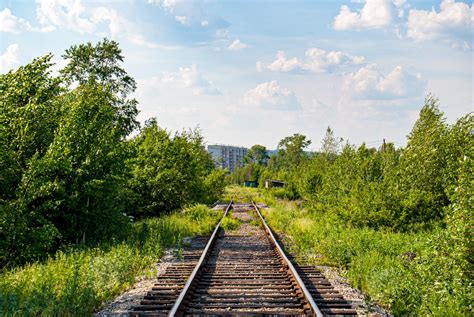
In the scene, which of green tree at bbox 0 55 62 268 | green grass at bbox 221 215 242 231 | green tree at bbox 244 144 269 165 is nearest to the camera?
green tree at bbox 0 55 62 268

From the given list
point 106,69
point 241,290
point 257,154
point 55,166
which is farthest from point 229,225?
point 257,154

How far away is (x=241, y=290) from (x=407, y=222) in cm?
922

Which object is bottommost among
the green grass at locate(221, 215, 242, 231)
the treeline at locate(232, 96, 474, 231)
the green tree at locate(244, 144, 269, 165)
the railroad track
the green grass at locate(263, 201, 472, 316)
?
the green grass at locate(221, 215, 242, 231)

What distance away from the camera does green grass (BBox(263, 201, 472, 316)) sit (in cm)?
624

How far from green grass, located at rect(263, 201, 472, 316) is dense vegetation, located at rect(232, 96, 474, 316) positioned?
0.05 feet

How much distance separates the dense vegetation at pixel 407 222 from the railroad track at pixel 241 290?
3.61 feet

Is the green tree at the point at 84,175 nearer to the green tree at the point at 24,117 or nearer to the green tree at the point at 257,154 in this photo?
the green tree at the point at 24,117

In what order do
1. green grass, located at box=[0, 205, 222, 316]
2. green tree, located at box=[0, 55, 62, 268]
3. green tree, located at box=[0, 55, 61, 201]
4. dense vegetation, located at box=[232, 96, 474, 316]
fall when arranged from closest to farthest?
green grass, located at box=[0, 205, 222, 316] < dense vegetation, located at box=[232, 96, 474, 316] < green tree, located at box=[0, 55, 62, 268] < green tree, located at box=[0, 55, 61, 201]

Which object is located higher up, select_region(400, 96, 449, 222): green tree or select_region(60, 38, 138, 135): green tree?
select_region(60, 38, 138, 135): green tree

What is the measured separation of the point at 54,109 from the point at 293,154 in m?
80.3

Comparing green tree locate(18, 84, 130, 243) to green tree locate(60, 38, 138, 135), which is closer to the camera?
green tree locate(18, 84, 130, 243)

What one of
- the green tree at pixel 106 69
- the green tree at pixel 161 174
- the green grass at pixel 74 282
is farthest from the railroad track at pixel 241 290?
the green tree at pixel 106 69

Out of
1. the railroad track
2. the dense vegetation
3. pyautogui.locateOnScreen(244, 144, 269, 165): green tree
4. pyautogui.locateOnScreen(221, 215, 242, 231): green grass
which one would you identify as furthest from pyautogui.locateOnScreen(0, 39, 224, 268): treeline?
pyautogui.locateOnScreen(244, 144, 269, 165): green tree

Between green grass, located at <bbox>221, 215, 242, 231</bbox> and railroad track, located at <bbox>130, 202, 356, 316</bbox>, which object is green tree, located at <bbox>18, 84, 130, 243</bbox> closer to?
railroad track, located at <bbox>130, 202, 356, 316</bbox>
